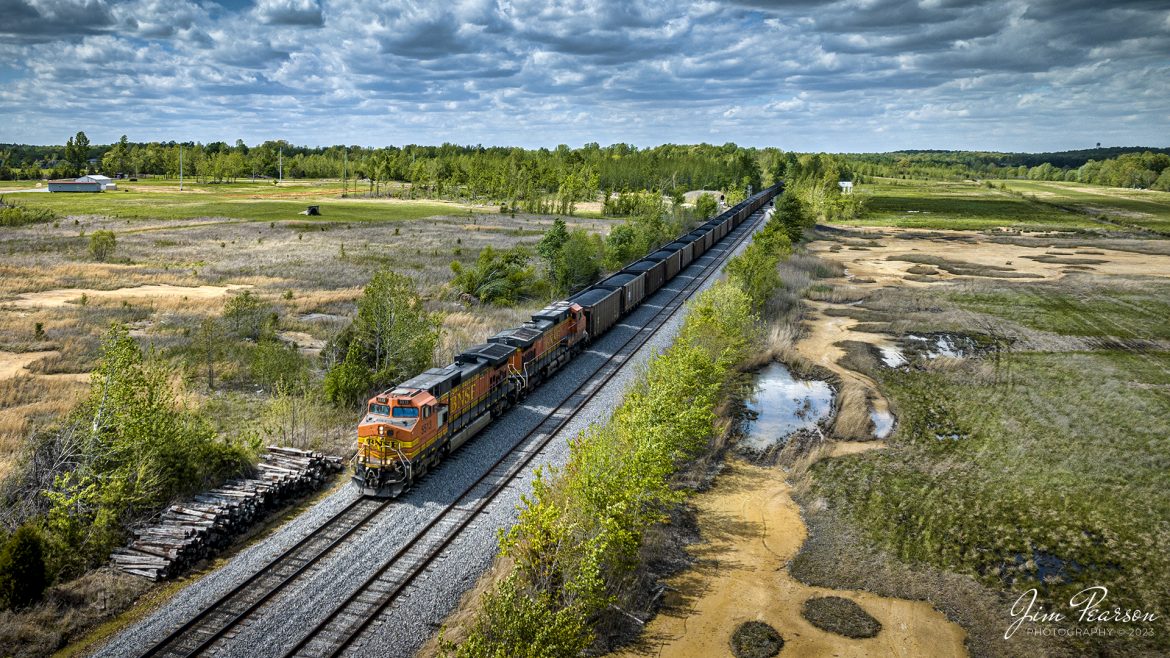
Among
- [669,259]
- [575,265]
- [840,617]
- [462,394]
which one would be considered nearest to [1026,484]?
[840,617]

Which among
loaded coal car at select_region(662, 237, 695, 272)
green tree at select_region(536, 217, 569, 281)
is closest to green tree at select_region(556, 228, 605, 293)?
green tree at select_region(536, 217, 569, 281)

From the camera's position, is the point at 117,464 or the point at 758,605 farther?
the point at 117,464

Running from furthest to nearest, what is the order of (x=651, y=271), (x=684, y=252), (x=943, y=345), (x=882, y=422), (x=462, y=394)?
(x=684, y=252) → (x=651, y=271) → (x=943, y=345) → (x=882, y=422) → (x=462, y=394)

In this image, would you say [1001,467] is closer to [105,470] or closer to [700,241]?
[105,470]

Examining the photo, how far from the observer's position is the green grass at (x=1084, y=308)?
63.2 m

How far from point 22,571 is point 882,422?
119 ft

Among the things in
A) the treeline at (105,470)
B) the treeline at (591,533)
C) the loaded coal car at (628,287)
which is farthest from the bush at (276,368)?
the loaded coal car at (628,287)

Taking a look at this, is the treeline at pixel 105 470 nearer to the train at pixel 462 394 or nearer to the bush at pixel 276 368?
the train at pixel 462 394

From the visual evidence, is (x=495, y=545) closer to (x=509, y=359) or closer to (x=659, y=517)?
(x=659, y=517)

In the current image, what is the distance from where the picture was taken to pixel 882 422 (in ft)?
128

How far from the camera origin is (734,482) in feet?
99.1

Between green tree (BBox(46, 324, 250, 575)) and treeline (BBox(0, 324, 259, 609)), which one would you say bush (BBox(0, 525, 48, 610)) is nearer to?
treeline (BBox(0, 324, 259, 609))

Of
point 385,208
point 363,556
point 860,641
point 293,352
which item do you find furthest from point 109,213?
point 860,641
